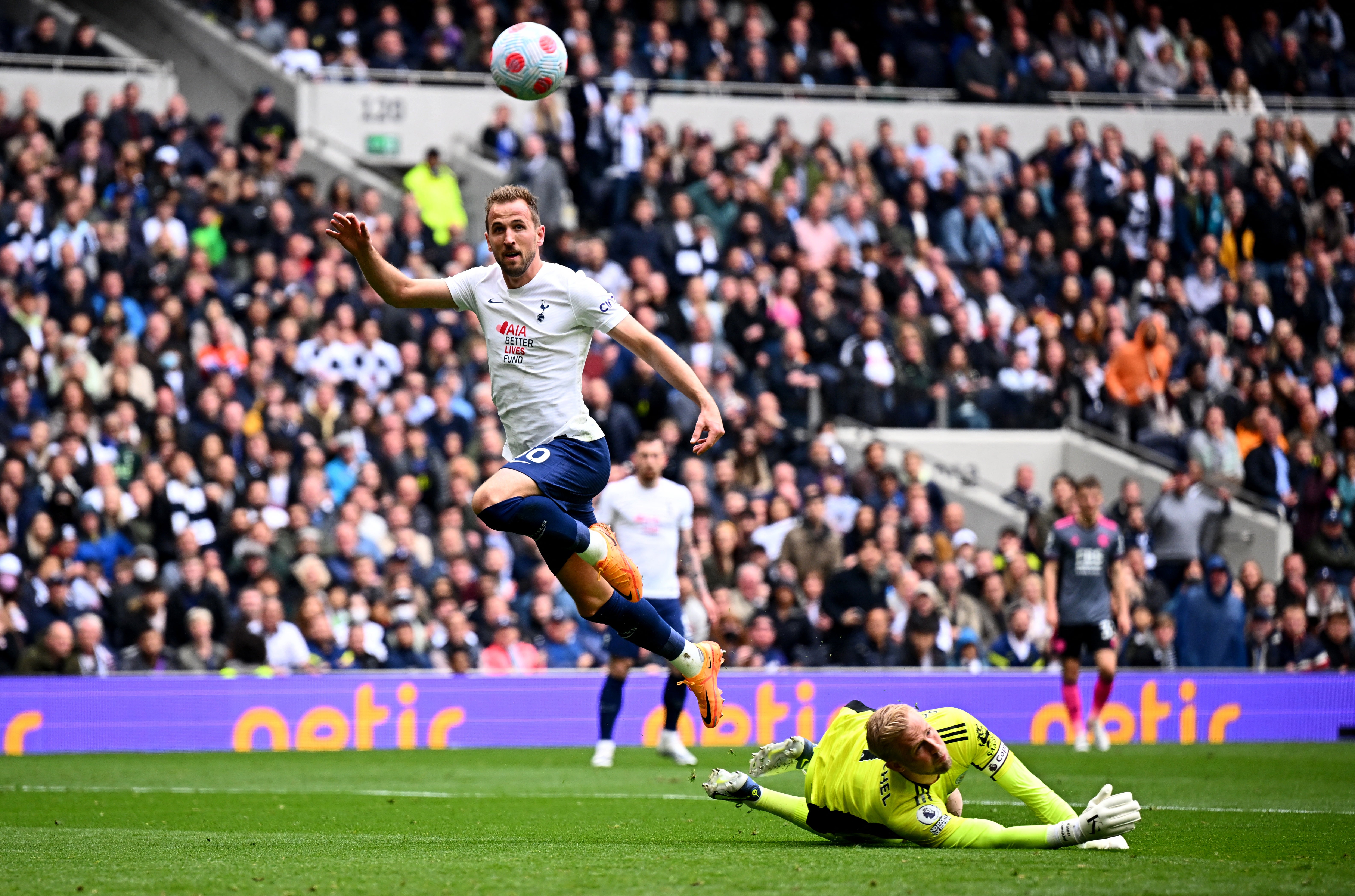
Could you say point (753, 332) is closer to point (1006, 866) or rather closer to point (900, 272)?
point (900, 272)

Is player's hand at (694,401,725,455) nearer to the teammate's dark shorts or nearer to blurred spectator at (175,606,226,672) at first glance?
blurred spectator at (175,606,226,672)

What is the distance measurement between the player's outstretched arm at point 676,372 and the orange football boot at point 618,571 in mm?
761

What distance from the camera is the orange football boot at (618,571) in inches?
344

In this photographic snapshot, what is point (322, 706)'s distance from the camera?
15.5m

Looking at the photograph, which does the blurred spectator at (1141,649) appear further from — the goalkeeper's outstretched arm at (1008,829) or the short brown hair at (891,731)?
the short brown hair at (891,731)

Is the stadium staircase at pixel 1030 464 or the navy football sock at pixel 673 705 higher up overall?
the stadium staircase at pixel 1030 464

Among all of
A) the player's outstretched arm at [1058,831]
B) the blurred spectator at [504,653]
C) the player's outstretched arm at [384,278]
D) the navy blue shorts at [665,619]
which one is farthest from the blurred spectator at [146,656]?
the player's outstretched arm at [1058,831]

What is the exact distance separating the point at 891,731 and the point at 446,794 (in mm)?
4629

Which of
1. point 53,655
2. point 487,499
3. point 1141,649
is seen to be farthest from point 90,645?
point 1141,649

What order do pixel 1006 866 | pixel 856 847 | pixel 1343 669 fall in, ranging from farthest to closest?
pixel 1343 669, pixel 856 847, pixel 1006 866

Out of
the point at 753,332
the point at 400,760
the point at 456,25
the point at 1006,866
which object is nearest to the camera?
the point at 1006,866

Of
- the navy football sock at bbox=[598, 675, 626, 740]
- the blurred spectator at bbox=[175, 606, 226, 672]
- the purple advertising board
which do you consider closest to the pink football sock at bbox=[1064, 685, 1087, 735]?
the purple advertising board

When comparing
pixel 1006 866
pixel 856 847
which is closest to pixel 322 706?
pixel 856 847

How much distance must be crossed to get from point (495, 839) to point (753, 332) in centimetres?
1212
